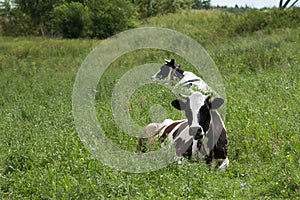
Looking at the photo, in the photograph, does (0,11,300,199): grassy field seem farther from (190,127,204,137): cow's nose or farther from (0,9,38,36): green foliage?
(0,9,38,36): green foliage

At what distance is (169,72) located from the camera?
41.2 feet

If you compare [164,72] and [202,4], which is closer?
[164,72]

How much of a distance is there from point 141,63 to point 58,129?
1057 centimetres

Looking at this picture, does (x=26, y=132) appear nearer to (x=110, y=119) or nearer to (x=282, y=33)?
(x=110, y=119)

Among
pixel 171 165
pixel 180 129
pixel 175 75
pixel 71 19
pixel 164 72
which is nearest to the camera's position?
pixel 171 165

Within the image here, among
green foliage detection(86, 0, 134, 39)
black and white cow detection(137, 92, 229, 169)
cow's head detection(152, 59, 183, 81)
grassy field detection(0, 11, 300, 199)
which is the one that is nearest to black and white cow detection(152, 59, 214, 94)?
cow's head detection(152, 59, 183, 81)

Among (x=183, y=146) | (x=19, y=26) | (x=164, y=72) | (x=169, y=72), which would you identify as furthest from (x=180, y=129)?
(x=19, y=26)

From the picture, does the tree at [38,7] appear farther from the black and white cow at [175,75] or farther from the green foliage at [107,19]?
the black and white cow at [175,75]

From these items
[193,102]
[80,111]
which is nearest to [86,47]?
[80,111]

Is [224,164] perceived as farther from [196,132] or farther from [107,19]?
[107,19]

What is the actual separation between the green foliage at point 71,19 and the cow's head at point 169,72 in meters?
19.8

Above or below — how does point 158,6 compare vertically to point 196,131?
above

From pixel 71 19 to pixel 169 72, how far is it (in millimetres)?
21183

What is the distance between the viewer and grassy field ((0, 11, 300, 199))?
4852 millimetres
